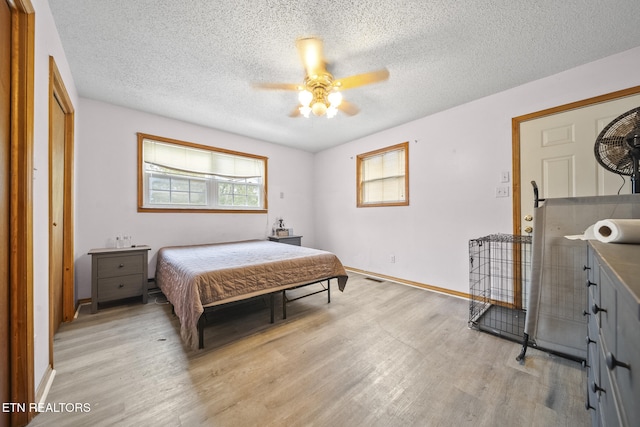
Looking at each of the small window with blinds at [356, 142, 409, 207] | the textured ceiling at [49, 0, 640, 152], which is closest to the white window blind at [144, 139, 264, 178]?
the textured ceiling at [49, 0, 640, 152]

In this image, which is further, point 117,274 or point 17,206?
point 117,274

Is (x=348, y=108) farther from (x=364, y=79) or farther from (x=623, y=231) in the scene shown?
(x=623, y=231)

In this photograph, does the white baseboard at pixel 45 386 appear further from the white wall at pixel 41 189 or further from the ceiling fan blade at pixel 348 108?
the ceiling fan blade at pixel 348 108

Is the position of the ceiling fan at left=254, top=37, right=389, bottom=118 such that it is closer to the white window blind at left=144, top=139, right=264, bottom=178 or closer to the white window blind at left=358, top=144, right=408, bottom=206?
the white window blind at left=358, top=144, right=408, bottom=206

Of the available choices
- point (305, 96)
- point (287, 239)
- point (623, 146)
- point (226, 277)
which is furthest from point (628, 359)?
point (287, 239)

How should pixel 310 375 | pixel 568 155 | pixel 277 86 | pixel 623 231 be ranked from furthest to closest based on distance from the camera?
pixel 277 86 < pixel 568 155 < pixel 310 375 < pixel 623 231

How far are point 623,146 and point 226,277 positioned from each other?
2.92m

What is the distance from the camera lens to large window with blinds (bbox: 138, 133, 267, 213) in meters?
3.29

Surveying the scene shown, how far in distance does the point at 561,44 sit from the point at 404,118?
5.43 ft

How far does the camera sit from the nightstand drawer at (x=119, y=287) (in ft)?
8.39

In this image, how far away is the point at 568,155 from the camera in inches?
88.8

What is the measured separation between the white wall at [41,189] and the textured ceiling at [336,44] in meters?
0.32

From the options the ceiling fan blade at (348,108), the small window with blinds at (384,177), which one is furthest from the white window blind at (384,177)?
the ceiling fan blade at (348,108)

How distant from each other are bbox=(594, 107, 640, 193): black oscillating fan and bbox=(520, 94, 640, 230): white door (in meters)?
0.77
